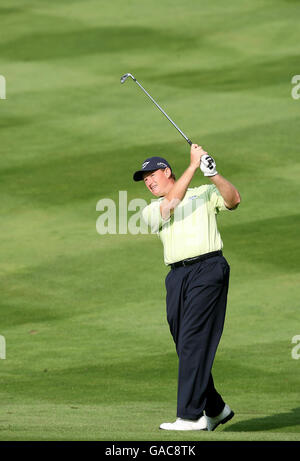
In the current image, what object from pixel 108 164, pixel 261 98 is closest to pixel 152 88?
pixel 261 98

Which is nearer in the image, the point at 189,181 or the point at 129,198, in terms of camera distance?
the point at 189,181

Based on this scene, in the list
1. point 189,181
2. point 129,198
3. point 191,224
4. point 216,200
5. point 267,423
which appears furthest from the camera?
point 129,198

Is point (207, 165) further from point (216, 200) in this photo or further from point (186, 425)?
point (186, 425)

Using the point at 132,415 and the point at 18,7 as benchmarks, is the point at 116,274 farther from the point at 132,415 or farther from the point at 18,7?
the point at 18,7

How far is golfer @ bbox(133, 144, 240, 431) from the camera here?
804 centimetres

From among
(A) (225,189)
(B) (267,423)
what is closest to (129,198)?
(B) (267,423)

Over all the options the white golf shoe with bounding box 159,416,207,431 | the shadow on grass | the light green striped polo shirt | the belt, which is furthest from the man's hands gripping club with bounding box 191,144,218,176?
the shadow on grass

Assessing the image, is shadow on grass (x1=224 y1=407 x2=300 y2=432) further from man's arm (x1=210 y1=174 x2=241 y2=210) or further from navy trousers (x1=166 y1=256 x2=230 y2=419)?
man's arm (x1=210 y1=174 x2=241 y2=210)

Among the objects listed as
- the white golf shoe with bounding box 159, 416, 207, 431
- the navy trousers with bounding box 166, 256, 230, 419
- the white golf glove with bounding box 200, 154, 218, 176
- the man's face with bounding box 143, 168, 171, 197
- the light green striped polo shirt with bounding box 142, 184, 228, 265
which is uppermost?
the man's face with bounding box 143, 168, 171, 197

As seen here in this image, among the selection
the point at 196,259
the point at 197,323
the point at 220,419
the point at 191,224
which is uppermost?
the point at 191,224

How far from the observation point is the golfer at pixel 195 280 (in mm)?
8039

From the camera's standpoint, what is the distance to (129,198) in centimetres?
1753

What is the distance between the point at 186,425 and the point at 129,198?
32.3 feet

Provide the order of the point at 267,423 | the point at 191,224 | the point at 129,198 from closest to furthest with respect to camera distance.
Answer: the point at 191,224
the point at 267,423
the point at 129,198
